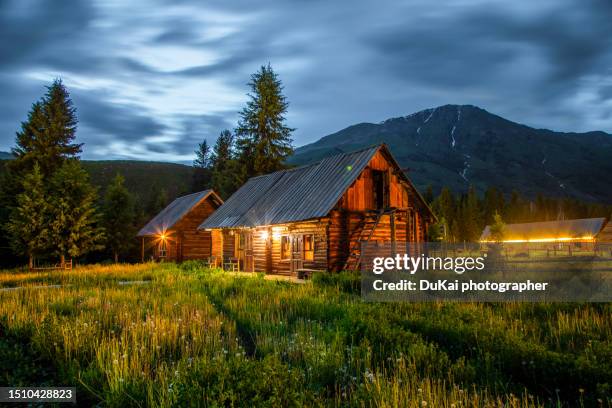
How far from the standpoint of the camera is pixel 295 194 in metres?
26.7

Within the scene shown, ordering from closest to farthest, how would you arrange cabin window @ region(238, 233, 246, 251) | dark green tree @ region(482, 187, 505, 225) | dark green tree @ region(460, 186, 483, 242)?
cabin window @ region(238, 233, 246, 251)
dark green tree @ region(460, 186, 483, 242)
dark green tree @ region(482, 187, 505, 225)

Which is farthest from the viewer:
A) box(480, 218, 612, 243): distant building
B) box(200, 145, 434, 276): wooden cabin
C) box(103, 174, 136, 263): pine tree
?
box(480, 218, 612, 243): distant building

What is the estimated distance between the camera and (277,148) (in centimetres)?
4872

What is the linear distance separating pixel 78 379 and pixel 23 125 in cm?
4692

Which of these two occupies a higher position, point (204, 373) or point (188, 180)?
point (188, 180)

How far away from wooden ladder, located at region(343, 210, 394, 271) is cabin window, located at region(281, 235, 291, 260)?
458cm

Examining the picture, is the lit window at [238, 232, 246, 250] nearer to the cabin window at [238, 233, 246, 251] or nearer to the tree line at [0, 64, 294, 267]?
the cabin window at [238, 233, 246, 251]

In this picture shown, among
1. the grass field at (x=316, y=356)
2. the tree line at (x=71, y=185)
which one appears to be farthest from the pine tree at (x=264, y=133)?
the grass field at (x=316, y=356)

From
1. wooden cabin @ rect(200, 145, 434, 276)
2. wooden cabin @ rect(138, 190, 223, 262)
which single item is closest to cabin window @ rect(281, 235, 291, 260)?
wooden cabin @ rect(200, 145, 434, 276)

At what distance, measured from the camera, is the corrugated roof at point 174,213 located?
127 ft

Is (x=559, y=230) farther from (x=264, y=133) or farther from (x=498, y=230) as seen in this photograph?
(x=264, y=133)

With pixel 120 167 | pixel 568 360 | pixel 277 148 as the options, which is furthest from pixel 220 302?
pixel 120 167

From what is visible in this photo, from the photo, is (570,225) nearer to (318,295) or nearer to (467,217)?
(467,217)

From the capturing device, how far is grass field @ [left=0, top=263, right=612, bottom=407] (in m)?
4.92
